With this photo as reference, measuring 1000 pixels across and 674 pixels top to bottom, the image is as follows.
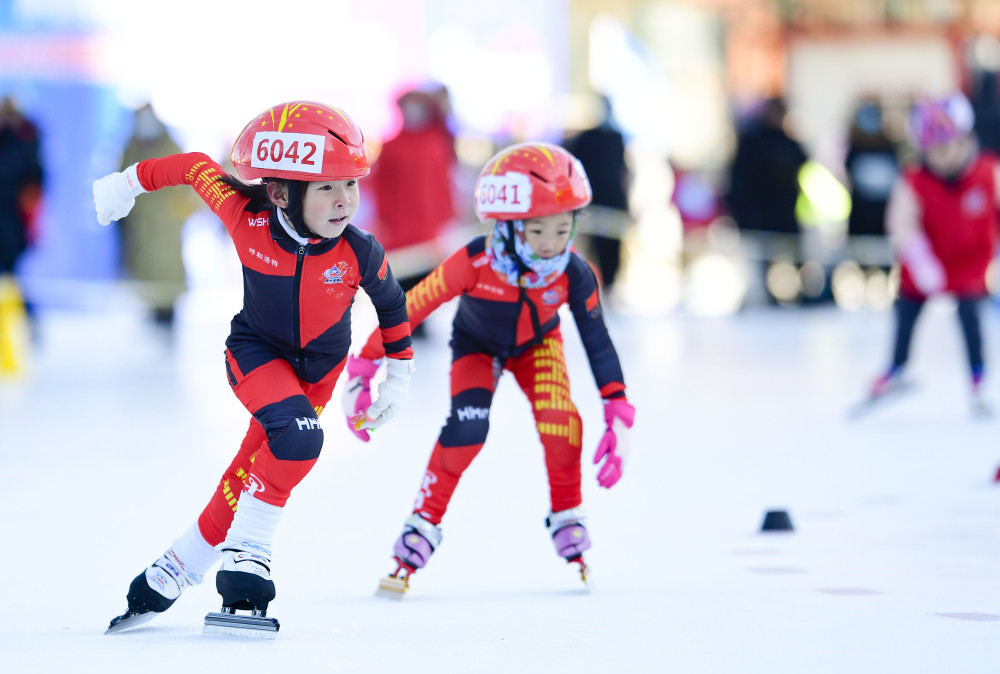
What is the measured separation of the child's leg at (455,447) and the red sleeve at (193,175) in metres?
1.05

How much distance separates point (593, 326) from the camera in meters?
4.59

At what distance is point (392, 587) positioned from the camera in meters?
4.40

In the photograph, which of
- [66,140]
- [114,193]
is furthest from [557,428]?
[66,140]

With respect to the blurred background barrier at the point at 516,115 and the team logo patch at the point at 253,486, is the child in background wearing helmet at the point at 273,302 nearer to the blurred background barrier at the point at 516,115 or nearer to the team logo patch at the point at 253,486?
the team logo patch at the point at 253,486

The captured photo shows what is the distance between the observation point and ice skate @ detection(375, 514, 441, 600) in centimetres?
441

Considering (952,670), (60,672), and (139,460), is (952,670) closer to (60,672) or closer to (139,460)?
(60,672)

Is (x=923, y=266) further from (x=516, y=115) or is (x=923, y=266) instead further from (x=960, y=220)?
(x=516, y=115)

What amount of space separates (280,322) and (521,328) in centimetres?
100

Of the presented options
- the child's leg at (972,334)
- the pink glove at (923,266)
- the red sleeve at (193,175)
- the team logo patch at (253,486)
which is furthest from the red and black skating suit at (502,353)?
the child's leg at (972,334)

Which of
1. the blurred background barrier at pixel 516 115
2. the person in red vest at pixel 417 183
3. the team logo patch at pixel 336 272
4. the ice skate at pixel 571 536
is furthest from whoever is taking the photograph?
the blurred background barrier at pixel 516 115

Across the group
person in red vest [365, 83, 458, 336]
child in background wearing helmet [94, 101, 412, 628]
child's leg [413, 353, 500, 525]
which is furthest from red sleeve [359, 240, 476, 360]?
person in red vest [365, 83, 458, 336]

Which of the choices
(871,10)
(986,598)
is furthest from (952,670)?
(871,10)

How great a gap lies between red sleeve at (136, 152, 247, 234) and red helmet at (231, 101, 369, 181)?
5.4 inches

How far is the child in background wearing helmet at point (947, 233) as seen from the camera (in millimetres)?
8117
